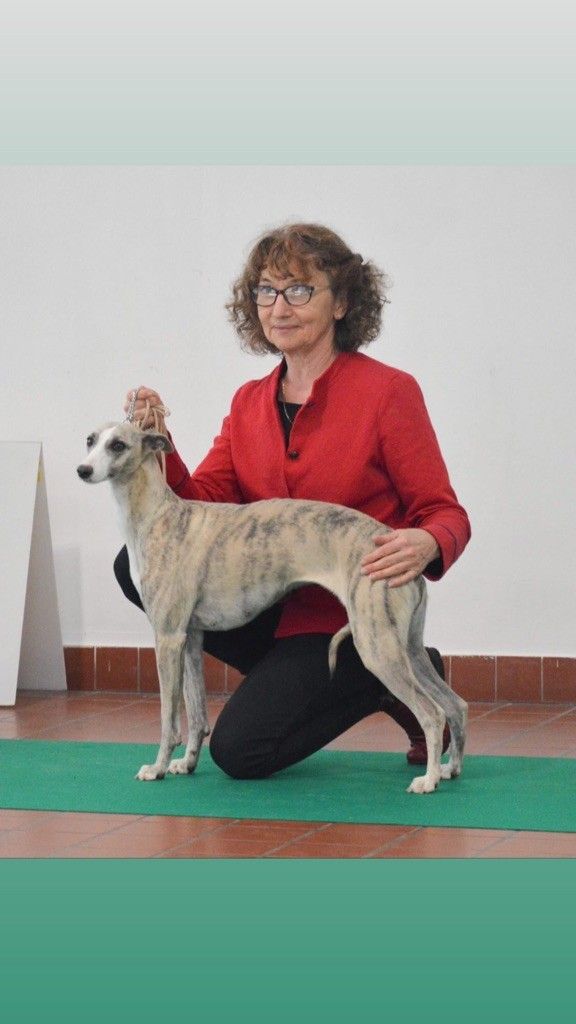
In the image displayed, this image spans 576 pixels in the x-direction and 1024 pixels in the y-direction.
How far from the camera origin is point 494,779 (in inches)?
159

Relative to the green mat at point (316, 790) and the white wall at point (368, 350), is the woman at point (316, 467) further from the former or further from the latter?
the white wall at point (368, 350)

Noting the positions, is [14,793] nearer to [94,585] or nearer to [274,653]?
[274,653]

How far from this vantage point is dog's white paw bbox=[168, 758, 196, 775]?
412cm

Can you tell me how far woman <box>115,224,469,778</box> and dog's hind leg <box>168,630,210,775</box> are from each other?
3.2 inches

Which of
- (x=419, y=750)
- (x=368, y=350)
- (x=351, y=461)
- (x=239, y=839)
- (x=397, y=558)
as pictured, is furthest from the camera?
(x=368, y=350)

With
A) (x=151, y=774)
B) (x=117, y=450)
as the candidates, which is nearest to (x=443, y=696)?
(x=151, y=774)

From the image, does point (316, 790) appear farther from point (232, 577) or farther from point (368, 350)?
point (368, 350)

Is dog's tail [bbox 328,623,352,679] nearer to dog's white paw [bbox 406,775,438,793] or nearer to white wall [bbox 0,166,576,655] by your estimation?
dog's white paw [bbox 406,775,438,793]

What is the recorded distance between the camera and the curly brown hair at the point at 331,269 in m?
4.07

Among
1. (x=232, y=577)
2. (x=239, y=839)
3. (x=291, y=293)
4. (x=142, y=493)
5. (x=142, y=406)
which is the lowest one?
(x=239, y=839)

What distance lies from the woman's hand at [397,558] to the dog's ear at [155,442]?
618mm

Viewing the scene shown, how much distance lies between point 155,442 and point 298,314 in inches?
20.0

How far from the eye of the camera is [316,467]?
4078 millimetres

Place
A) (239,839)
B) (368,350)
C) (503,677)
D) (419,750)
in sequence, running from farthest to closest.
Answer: (368,350) → (503,677) → (419,750) → (239,839)
